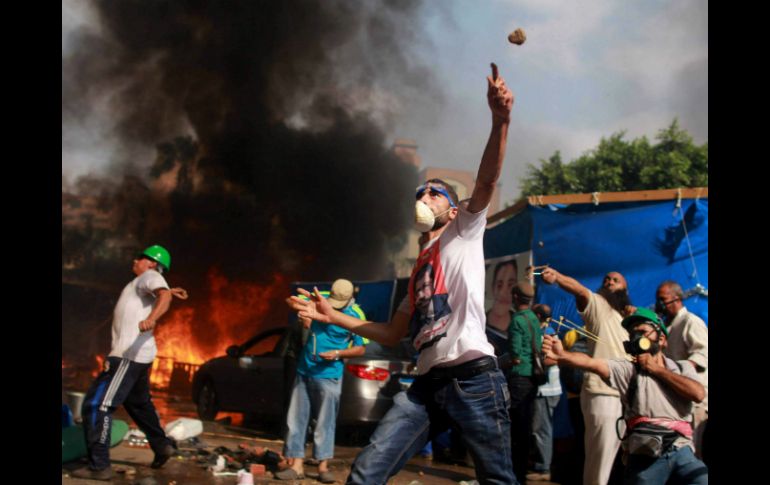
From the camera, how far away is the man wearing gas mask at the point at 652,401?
13.8ft

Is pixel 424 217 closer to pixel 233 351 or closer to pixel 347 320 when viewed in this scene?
pixel 347 320

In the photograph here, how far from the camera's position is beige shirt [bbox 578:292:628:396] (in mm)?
6492

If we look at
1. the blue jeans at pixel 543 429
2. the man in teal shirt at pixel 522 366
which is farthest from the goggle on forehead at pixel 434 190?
the blue jeans at pixel 543 429

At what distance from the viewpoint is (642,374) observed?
173 inches

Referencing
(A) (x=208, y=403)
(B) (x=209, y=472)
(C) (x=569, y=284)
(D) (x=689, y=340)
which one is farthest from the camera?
(A) (x=208, y=403)

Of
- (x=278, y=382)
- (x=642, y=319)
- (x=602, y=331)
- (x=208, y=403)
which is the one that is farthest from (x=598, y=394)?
(x=208, y=403)

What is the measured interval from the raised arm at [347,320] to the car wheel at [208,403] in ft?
27.2

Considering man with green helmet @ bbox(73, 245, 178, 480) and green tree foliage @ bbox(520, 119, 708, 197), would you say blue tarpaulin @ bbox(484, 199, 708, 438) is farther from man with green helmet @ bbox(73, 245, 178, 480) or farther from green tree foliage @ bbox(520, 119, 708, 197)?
green tree foliage @ bbox(520, 119, 708, 197)

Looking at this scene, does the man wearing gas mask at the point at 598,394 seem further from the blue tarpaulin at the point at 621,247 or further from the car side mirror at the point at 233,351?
the car side mirror at the point at 233,351

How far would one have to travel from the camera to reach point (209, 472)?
25.7 ft

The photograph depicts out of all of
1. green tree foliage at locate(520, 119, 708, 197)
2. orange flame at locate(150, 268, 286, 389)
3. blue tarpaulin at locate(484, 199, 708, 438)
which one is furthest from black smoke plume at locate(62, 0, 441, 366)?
blue tarpaulin at locate(484, 199, 708, 438)

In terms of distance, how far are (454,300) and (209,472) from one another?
15.6 feet

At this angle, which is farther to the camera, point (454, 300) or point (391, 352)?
point (391, 352)
